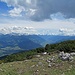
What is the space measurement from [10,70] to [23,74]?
272 centimetres

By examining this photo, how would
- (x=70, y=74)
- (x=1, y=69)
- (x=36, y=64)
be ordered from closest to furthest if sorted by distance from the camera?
(x=70, y=74)
(x=1, y=69)
(x=36, y=64)

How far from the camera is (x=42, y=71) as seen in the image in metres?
29.2

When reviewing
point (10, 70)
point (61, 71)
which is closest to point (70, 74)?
point (61, 71)

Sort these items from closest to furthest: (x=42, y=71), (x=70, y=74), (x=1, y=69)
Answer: (x=70, y=74) < (x=42, y=71) < (x=1, y=69)

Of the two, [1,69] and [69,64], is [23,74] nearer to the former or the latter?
[1,69]

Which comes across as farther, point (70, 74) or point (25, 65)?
point (25, 65)

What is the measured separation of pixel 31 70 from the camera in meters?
29.9

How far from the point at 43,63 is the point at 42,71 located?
13.8ft

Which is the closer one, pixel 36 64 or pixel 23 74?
pixel 23 74

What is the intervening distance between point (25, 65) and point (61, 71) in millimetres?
7032

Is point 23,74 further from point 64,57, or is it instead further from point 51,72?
point 64,57

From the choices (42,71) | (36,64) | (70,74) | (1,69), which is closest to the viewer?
(70,74)

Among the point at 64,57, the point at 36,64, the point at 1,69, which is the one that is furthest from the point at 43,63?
the point at 1,69

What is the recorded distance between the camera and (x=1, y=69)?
31234mm
